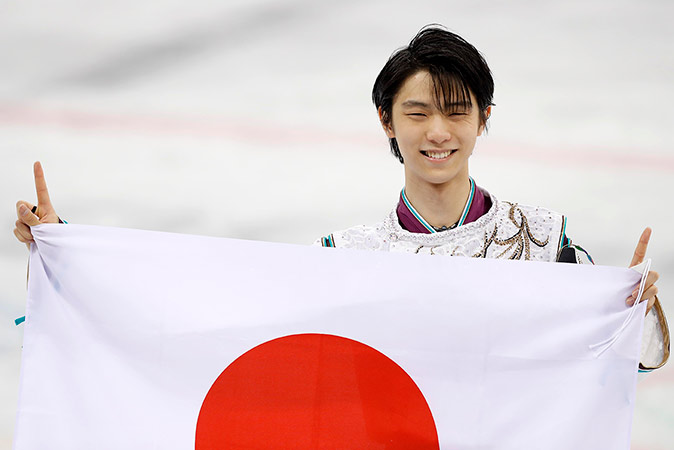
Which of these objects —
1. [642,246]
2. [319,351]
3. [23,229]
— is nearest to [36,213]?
[23,229]

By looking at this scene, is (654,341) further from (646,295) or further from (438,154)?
(438,154)

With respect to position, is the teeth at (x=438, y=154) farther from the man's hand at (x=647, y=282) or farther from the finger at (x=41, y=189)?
the finger at (x=41, y=189)

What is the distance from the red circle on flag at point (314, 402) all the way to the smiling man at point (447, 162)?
0.33 m

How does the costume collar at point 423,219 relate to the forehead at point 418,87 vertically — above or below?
below

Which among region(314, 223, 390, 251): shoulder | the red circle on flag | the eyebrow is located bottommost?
the red circle on flag

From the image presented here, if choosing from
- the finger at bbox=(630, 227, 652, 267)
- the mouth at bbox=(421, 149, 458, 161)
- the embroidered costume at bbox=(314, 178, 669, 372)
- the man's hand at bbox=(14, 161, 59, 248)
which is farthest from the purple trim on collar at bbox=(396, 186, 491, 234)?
the man's hand at bbox=(14, 161, 59, 248)

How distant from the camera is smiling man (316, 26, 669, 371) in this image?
143cm

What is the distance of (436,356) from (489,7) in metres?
1.48

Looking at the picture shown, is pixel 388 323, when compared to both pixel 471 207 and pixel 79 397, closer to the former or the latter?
pixel 471 207

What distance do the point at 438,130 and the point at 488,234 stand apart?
0.78 ft

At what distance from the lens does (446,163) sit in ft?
4.74

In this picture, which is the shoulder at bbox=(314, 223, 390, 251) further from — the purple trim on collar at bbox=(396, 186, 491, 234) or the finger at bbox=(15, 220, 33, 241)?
the finger at bbox=(15, 220, 33, 241)

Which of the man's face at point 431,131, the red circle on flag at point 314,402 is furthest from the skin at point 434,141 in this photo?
the red circle on flag at point 314,402

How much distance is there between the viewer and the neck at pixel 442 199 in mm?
1504
